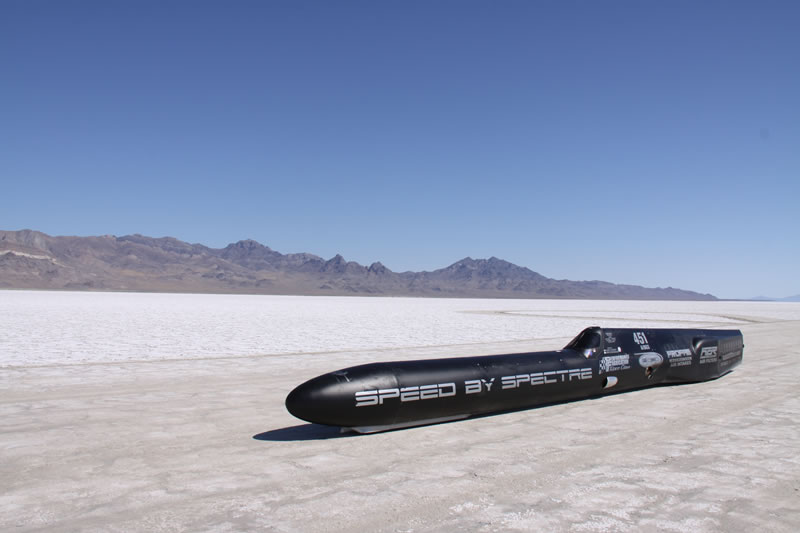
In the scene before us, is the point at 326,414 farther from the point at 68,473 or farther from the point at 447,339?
the point at 447,339

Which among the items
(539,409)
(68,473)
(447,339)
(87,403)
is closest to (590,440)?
(539,409)

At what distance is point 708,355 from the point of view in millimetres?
12656

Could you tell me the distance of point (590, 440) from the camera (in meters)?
7.52

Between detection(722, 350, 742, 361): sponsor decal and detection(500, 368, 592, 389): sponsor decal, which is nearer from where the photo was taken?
detection(500, 368, 592, 389): sponsor decal

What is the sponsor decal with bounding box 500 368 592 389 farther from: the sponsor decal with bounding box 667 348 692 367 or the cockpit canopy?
the sponsor decal with bounding box 667 348 692 367

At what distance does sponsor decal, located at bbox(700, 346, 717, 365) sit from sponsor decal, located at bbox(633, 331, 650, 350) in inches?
64.4

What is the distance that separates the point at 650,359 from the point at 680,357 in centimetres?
99

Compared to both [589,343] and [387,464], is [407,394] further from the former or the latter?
[589,343]

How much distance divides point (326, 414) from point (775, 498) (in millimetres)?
4776

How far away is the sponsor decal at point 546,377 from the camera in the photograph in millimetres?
9063

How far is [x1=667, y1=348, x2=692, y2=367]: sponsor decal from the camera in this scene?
11.9 meters

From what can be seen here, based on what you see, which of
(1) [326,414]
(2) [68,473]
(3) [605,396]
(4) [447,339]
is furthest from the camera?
(4) [447,339]

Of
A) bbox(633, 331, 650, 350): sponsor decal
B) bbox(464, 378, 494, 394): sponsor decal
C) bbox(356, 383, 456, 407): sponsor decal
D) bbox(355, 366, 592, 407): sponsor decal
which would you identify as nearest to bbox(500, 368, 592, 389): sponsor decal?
bbox(355, 366, 592, 407): sponsor decal

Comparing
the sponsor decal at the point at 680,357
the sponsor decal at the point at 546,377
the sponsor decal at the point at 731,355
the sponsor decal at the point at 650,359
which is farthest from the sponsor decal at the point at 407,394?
the sponsor decal at the point at 731,355
